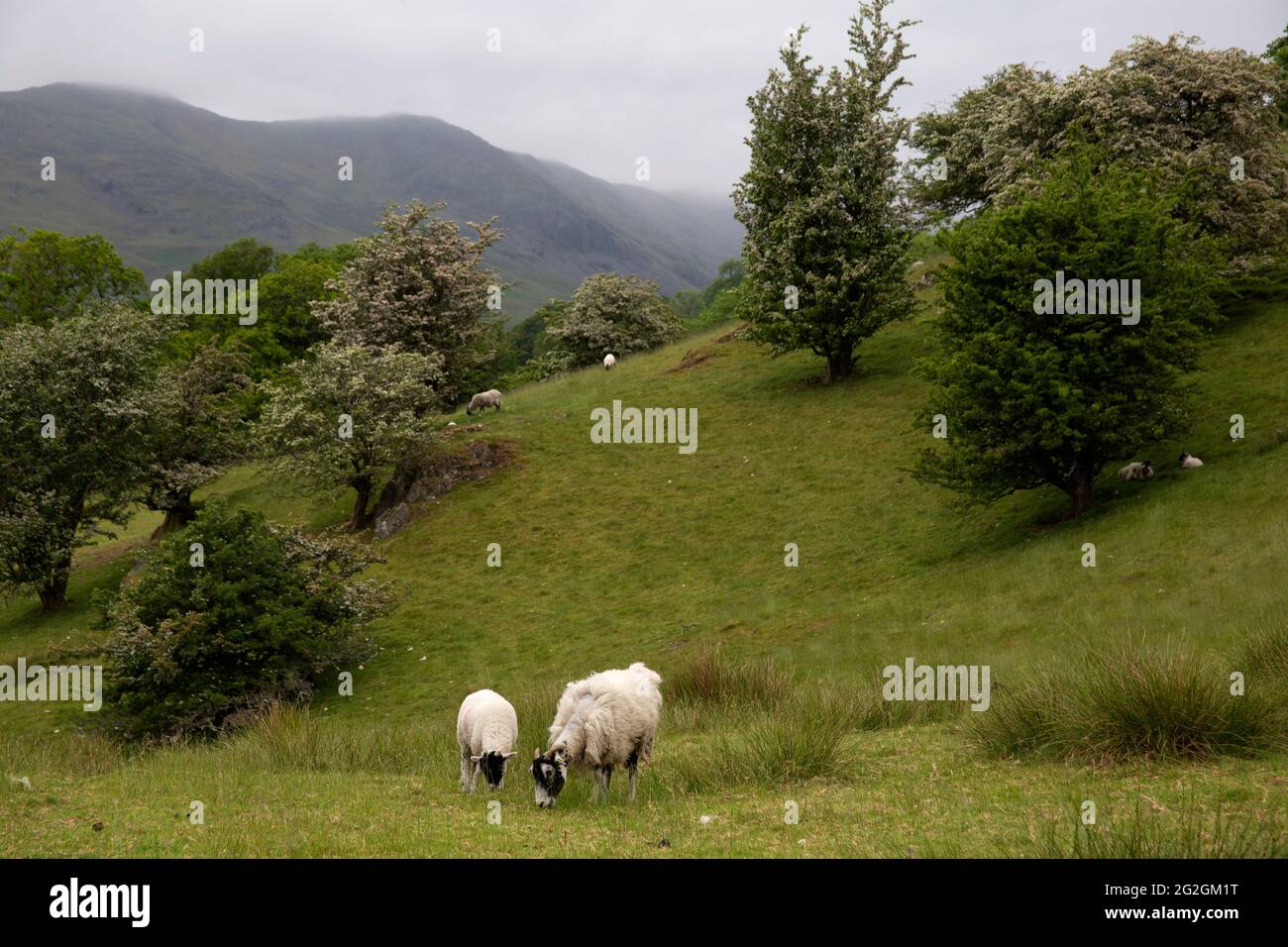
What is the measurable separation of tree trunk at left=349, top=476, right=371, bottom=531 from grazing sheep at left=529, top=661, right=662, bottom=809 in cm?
3054

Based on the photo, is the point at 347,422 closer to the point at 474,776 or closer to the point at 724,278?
the point at 474,776

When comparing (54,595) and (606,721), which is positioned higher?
(606,721)

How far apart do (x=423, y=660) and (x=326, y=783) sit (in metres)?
16.1

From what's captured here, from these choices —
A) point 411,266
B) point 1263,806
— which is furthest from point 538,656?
point 411,266

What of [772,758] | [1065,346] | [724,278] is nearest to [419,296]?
[1065,346]

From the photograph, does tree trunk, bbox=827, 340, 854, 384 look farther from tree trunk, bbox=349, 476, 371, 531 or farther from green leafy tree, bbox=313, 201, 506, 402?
tree trunk, bbox=349, 476, 371, 531

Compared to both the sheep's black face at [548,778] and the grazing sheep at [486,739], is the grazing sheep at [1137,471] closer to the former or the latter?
the grazing sheep at [486,739]

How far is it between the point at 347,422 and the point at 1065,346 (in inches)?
1096

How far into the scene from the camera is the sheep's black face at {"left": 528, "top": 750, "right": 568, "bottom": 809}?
11.4 metres

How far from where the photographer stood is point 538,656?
2770 centimetres

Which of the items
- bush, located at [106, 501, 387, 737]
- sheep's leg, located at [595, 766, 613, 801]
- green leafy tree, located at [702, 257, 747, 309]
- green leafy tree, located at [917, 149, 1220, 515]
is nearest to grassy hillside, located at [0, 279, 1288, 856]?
sheep's leg, located at [595, 766, 613, 801]

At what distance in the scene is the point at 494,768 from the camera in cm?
1294
